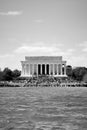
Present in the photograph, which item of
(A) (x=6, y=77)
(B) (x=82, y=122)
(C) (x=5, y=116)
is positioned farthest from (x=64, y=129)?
(A) (x=6, y=77)

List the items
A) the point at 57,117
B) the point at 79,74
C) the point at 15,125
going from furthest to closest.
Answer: the point at 79,74, the point at 57,117, the point at 15,125

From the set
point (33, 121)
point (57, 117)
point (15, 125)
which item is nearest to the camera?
point (15, 125)

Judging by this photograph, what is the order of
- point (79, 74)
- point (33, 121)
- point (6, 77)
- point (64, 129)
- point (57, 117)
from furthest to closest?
point (79, 74), point (6, 77), point (57, 117), point (33, 121), point (64, 129)

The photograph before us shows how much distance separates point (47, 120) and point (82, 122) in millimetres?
3376

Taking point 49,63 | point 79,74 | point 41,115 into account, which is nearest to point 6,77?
point 49,63

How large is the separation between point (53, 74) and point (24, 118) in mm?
165213

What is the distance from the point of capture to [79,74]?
19600 cm

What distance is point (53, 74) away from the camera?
196 metres

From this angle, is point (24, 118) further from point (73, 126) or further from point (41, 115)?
point (73, 126)

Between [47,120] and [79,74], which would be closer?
[47,120]

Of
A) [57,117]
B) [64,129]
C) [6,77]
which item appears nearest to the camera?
[64,129]

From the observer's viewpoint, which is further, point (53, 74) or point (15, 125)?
point (53, 74)

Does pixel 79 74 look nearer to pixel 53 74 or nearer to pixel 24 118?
pixel 53 74

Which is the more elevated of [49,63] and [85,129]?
[49,63]
